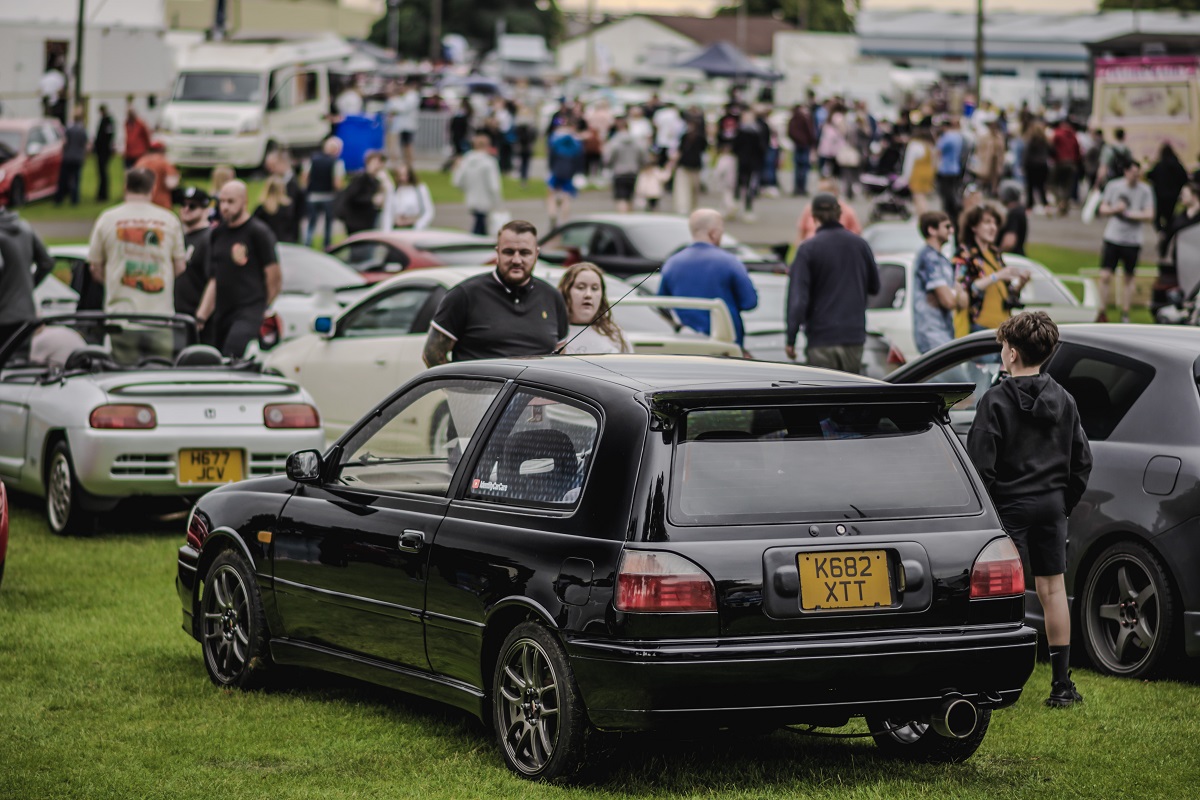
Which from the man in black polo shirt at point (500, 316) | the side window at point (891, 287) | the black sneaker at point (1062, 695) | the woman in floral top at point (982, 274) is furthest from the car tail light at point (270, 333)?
the black sneaker at point (1062, 695)

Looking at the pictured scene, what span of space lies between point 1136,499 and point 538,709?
9.95ft

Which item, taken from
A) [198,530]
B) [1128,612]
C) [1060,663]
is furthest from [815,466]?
[198,530]

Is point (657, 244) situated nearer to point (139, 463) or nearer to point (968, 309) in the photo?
point (968, 309)

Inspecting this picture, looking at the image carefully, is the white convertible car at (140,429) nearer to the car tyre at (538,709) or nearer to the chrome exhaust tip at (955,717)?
the car tyre at (538,709)

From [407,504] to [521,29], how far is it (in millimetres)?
113360

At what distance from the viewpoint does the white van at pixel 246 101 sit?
39.9 metres

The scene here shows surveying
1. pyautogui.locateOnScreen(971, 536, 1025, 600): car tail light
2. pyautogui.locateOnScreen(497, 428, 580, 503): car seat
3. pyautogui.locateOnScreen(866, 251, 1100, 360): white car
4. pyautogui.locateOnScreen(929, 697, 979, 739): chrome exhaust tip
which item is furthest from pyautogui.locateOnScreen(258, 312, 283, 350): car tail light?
pyautogui.locateOnScreen(929, 697, 979, 739): chrome exhaust tip

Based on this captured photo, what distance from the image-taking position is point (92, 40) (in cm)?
4244

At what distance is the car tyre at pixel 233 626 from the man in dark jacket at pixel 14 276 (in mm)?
5688

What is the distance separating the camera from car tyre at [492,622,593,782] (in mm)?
A: 5555

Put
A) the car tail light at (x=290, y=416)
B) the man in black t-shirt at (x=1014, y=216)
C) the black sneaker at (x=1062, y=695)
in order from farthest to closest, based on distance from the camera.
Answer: the man in black t-shirt at (x=1014, y=216) < the car tail light at (x=290, y=416) < the black sneaker at (x=1062, y=695)

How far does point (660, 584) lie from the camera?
17.5 ft

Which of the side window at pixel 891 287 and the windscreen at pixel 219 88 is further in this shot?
the windscreen at pixel 219 88

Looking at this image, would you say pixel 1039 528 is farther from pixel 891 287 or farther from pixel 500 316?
pixel 891 287
